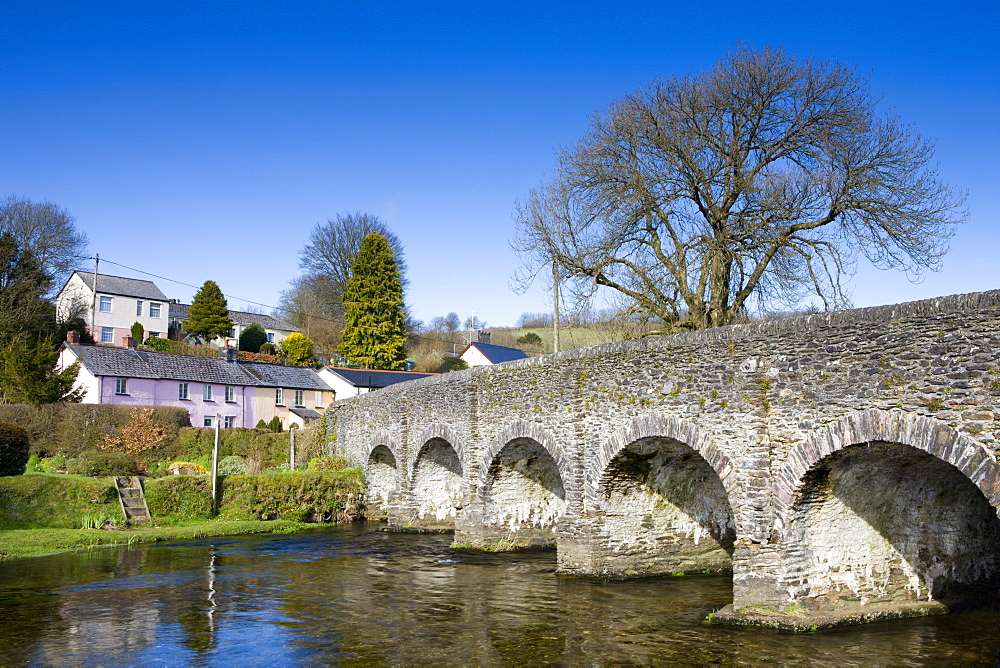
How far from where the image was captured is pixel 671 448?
1262 cm

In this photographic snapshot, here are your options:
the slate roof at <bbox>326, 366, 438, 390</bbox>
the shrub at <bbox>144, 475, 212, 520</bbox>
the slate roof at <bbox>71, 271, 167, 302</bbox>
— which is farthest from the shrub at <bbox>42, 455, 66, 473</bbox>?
the slate roof at <bbox>71, 271, 167, 302</bbox>

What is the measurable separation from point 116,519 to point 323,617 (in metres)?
11.9

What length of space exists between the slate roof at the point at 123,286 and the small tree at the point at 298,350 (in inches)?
357

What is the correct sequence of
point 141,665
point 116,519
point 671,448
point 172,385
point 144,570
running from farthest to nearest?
1. point 172,385
2. point 116,519
3. point 144,570
4. point 671,448
5. point 141,665

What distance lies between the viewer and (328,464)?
2670 centimetres

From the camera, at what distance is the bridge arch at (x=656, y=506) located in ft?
42.1

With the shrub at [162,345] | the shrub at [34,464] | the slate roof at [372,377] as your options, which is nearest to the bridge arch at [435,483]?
the shrub at [34,464]

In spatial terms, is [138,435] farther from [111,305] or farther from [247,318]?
[247,318]

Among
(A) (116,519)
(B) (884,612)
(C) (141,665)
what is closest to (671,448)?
(B) (884,612)

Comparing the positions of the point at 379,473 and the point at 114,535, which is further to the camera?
the point at 379,473

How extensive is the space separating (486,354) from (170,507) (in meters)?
27.6

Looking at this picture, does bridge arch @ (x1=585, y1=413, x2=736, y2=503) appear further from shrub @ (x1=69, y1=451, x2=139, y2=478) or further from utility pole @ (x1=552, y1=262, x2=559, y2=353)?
shrub @ (x1=69, y1=451, x2=139, y2=478)

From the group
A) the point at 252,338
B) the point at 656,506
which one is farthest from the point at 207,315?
the point at 656,506

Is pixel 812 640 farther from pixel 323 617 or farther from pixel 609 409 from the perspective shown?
pixel 323 617
